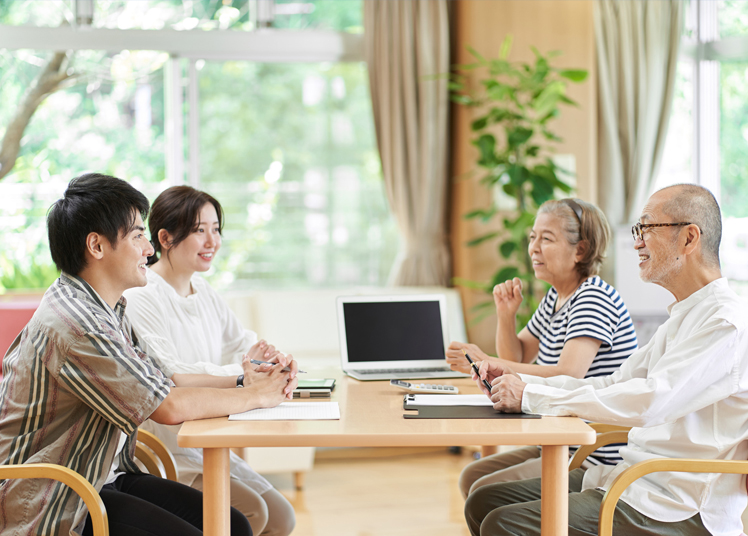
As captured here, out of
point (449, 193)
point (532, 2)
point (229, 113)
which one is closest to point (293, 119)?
point (229, 113)

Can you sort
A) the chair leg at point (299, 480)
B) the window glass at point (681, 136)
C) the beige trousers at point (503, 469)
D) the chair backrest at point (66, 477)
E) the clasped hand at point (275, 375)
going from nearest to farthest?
the chair backrest at point (66, 477) < the clasped hand at point (275, 375) < the beige trousers at point (503, 469) < the chair leg at point (299, 480) < the window glass at point (681, 136)

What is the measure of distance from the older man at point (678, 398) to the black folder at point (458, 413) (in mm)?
31

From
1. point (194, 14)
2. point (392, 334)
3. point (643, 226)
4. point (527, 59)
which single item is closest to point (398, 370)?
point (392, 334)

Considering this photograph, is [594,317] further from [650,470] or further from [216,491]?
[216,491]

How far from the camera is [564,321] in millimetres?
2074

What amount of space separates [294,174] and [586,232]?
2.59m

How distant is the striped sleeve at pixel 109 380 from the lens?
1383 mm

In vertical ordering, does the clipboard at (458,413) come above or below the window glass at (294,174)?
below

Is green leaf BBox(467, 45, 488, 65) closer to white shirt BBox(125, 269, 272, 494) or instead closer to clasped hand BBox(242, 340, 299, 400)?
white shirt BBox(125, 269, 272, 494)

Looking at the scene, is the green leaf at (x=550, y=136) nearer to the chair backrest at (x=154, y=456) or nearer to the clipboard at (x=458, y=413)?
the clipboard at (x=458, y=413)

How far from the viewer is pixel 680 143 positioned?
14.9ft

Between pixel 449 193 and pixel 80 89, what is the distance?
2.41 m

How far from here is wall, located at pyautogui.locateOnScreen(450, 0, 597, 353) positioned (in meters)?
4.06

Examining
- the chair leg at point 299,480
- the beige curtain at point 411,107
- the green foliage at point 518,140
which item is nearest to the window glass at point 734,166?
the green foliage at point 518,140
